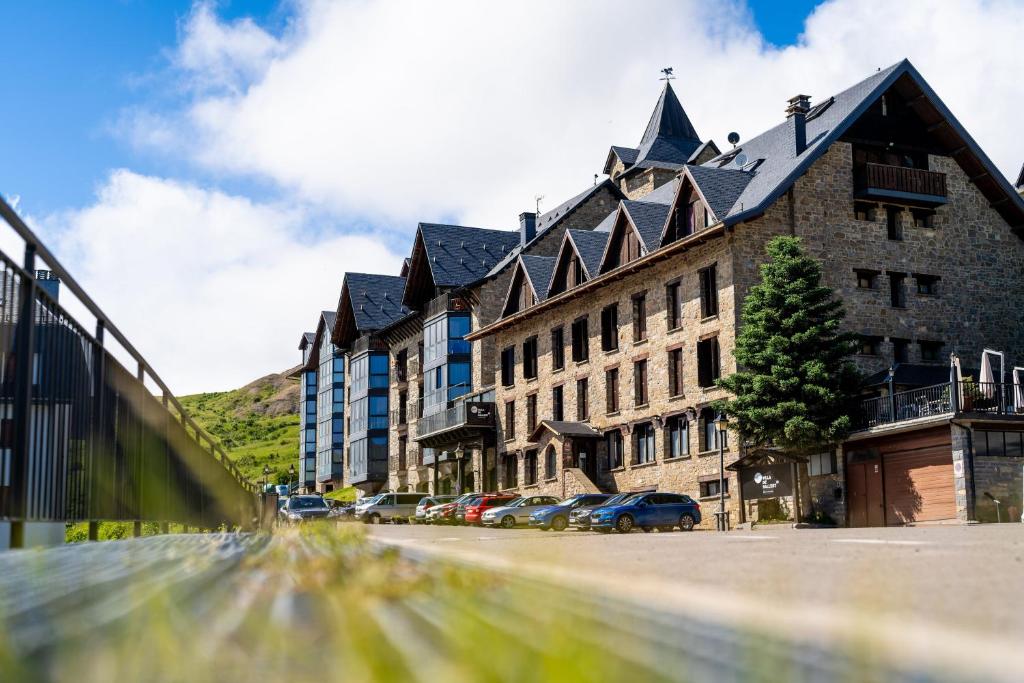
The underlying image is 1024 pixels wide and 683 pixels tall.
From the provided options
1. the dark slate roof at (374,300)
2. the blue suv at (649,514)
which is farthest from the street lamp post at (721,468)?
the dark slate roof at (374,300)

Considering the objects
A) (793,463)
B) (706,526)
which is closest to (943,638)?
(793,463)

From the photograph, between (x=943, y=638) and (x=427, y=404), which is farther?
(x=427, y=404)

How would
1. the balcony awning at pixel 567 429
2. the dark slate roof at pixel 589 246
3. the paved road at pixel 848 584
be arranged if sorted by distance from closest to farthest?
1. the paved road at pixel 848 584
2. the balcony awning at pixel 567 429
3. the dark slate roof at pixel 589 246

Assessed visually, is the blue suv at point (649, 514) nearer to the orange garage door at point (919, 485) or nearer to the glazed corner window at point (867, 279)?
the orange garage door at point (919, 485)

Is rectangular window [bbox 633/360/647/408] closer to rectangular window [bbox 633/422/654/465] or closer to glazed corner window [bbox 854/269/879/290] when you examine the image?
rectangular window [bbox 633/422/654/465]

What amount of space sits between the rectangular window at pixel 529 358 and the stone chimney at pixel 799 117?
16.8m

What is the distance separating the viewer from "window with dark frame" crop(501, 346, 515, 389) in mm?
58875

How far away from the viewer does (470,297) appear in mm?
66625

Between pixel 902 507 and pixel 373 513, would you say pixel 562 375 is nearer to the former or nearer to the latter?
pixel 373 513

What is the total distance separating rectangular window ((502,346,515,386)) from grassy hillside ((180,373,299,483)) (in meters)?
62.8

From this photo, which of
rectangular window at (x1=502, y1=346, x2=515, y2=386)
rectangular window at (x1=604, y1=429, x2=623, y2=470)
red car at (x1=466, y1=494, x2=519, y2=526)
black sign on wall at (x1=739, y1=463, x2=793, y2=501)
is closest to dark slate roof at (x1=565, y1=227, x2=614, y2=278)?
rectangular window at (x1=604, y1=429, x2=623, y2=470)

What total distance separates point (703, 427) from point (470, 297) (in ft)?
82.3

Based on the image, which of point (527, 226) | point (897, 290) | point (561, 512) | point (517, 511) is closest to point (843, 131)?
point (897, 290)

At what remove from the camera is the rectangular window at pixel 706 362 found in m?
43.9
